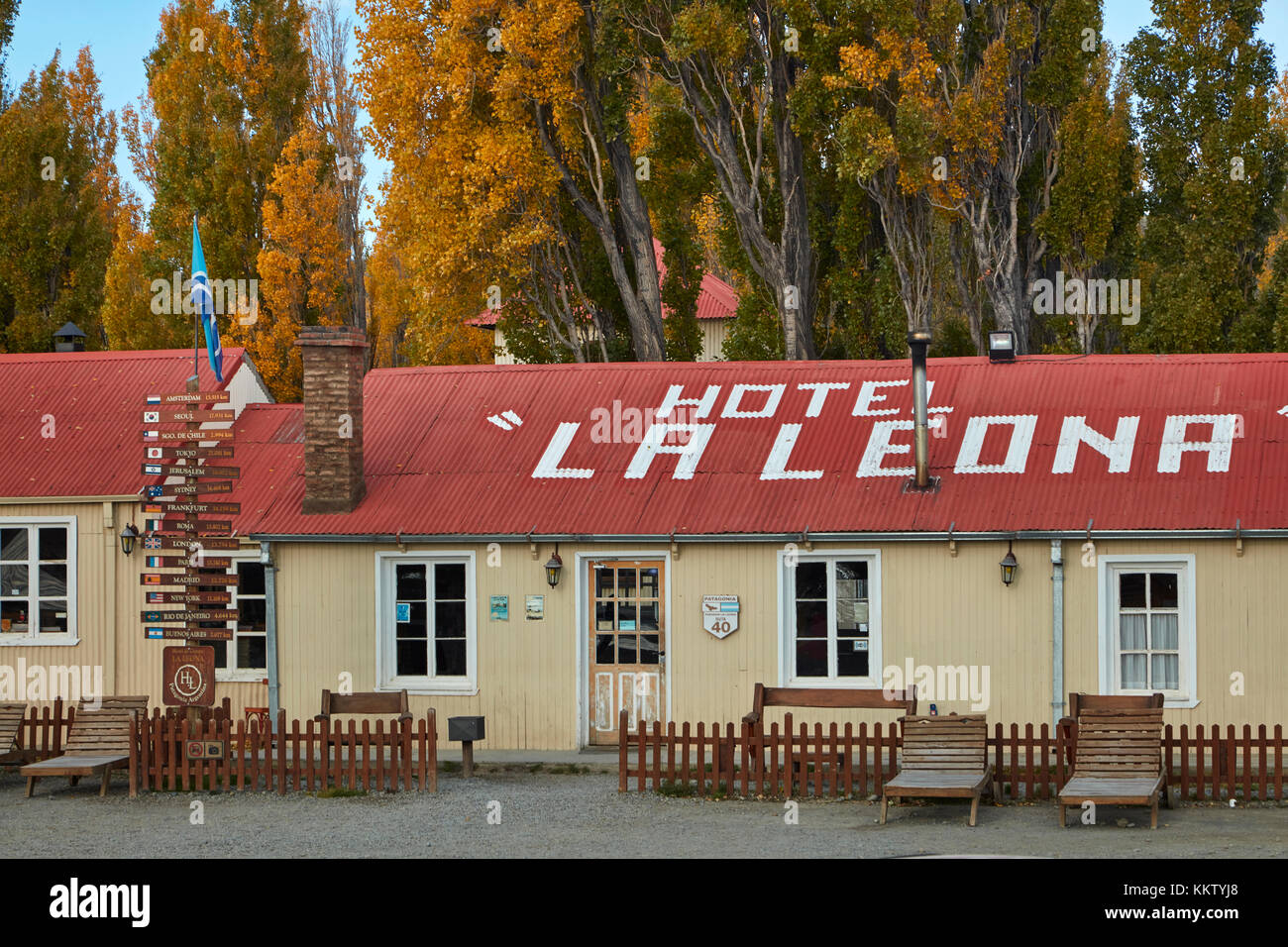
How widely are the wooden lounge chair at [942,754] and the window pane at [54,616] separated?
10832 millimetres

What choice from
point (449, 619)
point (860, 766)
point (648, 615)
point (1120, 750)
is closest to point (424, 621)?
point (449, 619)

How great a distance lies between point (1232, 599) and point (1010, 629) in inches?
88.2

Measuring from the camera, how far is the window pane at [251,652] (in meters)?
19.5

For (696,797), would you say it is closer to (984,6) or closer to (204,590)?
(204,590)

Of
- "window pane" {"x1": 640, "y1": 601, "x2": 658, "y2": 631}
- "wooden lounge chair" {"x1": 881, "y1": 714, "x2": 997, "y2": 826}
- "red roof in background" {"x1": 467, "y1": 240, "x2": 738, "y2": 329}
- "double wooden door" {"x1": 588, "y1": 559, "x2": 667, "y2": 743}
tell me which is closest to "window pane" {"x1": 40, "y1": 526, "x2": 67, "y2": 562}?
"double wooden door" {"x1": 588, "y1": 559, "x2": 667, "y2": 743}

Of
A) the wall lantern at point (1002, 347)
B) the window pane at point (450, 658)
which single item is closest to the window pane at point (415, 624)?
the window pane at point (450, 658)

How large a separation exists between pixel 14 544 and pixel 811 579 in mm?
9862

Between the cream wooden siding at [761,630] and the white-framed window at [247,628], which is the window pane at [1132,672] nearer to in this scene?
the cream wooden siding at [761,630]

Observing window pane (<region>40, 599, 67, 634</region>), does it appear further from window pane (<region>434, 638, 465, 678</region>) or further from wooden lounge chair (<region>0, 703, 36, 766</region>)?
window pane (<region>434, 638, 465, 678</region>)

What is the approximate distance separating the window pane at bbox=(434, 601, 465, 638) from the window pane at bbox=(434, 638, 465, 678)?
0.09 meters

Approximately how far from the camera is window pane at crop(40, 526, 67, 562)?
65.6ft

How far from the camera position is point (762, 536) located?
17438mm

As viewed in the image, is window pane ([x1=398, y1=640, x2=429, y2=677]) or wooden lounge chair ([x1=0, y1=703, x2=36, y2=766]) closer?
wooden lounge chair ([x1=0, y1=703, x2=36, y2=766])
